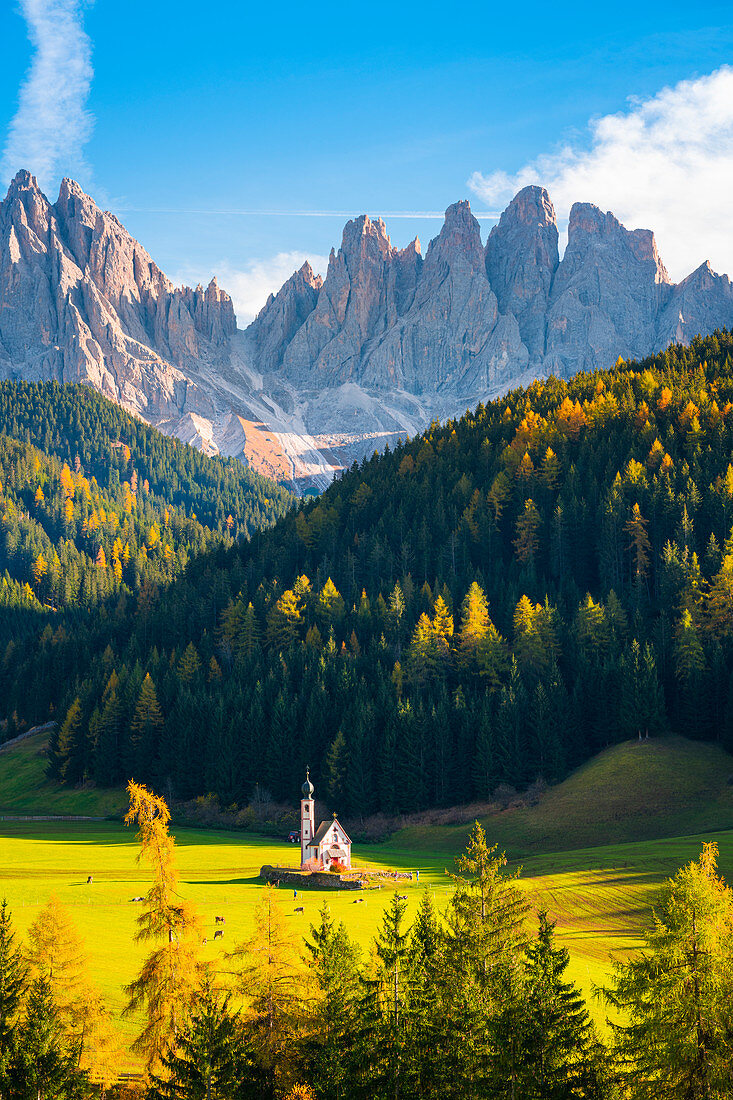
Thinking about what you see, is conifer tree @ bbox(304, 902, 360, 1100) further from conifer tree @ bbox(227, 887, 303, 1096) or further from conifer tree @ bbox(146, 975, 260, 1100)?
conifer tree @ bbox(146, 975, 260, 1100)

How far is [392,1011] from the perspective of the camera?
28219mm

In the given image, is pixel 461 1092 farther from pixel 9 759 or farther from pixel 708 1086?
pixel 9 759

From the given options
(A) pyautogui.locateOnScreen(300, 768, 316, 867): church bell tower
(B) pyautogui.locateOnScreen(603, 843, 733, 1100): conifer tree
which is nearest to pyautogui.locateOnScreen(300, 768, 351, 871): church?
(A) pyautogui.locateOnScreen(300, 768, 316, 867): church bell tower

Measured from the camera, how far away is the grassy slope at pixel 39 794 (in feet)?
364

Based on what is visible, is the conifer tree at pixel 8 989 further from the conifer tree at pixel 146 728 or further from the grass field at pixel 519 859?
the conifer tree at pixel 146 728

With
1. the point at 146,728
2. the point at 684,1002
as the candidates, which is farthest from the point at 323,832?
the point at 684,1002

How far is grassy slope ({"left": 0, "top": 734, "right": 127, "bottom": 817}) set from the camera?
11088 centimetres

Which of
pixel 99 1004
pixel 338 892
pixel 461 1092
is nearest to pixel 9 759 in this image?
pixel 338 892

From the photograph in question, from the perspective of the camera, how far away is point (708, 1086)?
23797 mm

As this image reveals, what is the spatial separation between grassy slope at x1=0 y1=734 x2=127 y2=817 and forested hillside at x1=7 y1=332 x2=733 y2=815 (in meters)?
3.96

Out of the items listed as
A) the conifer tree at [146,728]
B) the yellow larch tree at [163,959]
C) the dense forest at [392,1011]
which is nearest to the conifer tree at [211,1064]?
the dense forest at [392,1011]

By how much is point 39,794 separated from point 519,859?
221 feet

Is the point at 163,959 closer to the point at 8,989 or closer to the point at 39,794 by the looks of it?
the point at 8,989

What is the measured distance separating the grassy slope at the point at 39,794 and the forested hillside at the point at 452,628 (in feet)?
13.0
